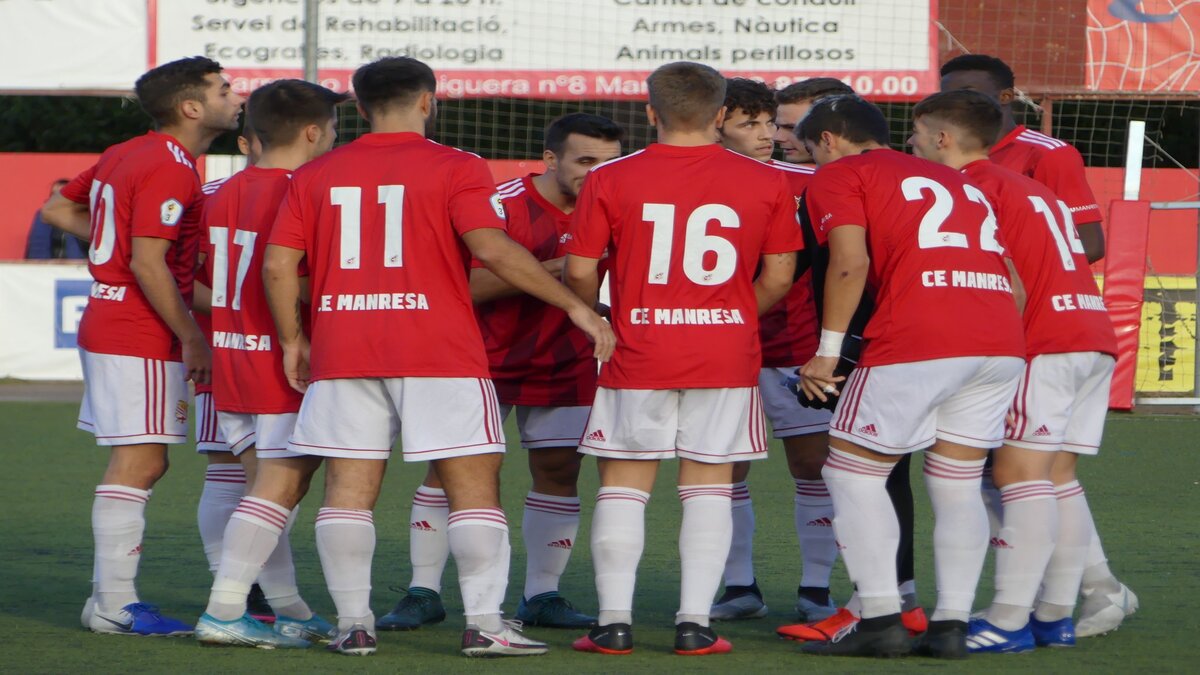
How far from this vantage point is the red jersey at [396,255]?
4.97 m

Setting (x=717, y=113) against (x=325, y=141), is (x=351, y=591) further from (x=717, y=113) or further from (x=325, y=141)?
(x=717, y=113)

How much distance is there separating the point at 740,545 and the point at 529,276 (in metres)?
1.70

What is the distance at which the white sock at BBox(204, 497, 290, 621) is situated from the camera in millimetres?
5113

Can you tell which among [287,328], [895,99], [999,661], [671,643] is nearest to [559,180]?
[287,328]

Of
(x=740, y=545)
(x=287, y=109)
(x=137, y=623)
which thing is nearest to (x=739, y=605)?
(x=740, y=545)

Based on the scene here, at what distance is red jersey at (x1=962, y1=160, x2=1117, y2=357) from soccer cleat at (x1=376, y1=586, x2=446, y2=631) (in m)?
2.36

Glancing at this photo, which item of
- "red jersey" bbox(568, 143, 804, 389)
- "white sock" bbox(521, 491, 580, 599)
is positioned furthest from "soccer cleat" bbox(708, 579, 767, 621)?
"red jersey" bbox(568, 143, 804, 389)

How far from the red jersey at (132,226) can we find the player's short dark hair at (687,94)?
1.74 m

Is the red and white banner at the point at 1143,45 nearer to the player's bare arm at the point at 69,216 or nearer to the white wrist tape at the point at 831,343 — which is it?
the white wrist tape at the point at 831,343

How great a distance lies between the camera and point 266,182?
538 centimetres

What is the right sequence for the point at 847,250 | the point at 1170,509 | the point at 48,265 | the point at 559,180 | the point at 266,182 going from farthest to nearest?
the point at 48,265 < the point at 1170,509 < the point at 559,180 < the point at 266,182 < the point at 847,250

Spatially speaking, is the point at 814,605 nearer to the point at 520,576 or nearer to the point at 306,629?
the point at 520,576

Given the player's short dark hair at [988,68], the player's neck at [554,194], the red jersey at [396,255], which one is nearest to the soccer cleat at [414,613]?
the red jersey at [396,255]

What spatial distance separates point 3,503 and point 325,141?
454cm
